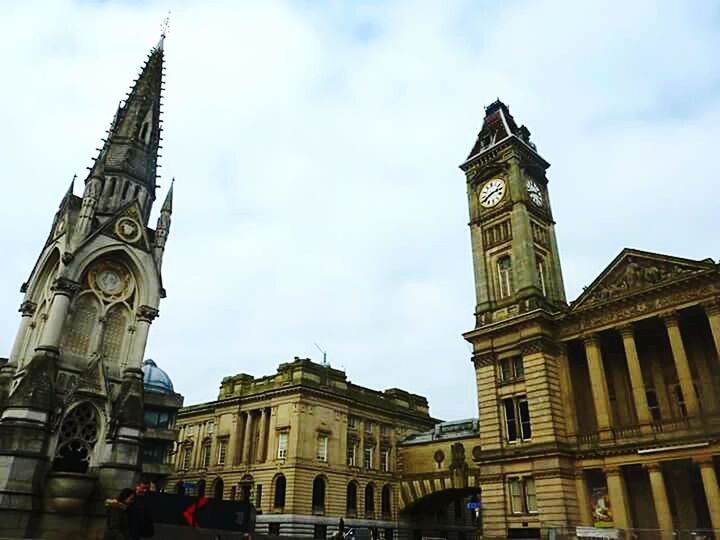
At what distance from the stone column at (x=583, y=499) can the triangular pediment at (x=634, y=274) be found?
35.6ft

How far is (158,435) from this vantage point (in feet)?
158

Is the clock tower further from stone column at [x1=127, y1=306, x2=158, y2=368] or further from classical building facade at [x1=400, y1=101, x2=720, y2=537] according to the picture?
stone column at [x1=127, y1=306, x2=158, y2=368]

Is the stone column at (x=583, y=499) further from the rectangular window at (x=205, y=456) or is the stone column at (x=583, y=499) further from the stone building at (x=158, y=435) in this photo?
the rectangular window at (x=205, y=456)

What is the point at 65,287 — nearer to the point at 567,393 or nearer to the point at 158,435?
the point at 158,435

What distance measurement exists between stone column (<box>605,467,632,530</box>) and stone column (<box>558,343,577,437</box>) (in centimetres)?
331

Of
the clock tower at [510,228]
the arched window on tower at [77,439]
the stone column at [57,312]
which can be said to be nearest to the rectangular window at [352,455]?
the clock tower at [510,228]

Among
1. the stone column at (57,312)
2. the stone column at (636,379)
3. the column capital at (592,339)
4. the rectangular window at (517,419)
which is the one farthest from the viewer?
the rectangular window at (517,419)

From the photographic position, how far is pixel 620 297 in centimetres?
3494

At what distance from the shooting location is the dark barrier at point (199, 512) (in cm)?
3031

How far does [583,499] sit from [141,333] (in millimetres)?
28054

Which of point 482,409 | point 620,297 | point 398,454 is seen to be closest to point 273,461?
point 398,454

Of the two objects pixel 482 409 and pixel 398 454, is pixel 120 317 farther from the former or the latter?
pixel 398 454

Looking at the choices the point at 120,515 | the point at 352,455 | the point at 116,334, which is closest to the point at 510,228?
the point at 352,455

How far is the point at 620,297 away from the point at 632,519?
13507mm
